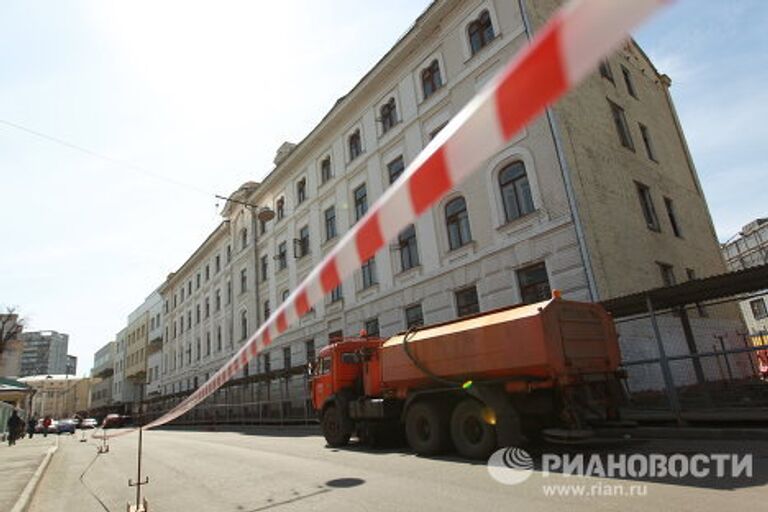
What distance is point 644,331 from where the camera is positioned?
44.7 ft

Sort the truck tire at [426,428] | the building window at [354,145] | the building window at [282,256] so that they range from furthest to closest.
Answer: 1. the building window at [282,256]
2. the building window at [354,145]
3. the truck tire at [426,428]

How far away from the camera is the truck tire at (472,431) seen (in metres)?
8.47

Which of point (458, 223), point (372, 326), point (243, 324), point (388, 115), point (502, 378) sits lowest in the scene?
point (502, 378)

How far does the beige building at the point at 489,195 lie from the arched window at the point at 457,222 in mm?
56

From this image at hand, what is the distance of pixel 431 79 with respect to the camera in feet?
65.6

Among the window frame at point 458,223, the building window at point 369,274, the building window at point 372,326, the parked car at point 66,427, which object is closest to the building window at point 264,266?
the building window at point 369,274

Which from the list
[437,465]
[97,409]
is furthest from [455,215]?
[97,409]

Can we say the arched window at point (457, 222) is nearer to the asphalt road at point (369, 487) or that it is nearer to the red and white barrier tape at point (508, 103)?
the asphalt road at point (369, 487)

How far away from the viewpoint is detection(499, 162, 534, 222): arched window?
1572 cm

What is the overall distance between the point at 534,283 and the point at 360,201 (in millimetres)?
10484

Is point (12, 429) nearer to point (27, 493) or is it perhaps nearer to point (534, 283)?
point (27, 493)

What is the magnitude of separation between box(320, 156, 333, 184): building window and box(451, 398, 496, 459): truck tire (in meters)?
18.6

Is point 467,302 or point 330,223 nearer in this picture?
point 467,302

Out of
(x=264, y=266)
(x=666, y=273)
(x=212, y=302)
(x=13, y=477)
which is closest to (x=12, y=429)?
(x=264, y=266)
